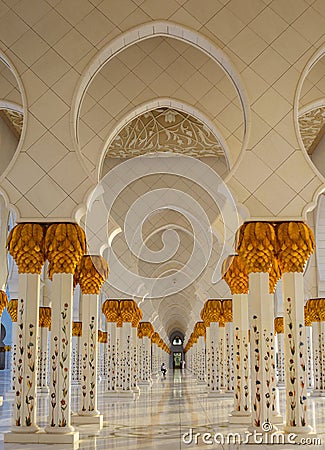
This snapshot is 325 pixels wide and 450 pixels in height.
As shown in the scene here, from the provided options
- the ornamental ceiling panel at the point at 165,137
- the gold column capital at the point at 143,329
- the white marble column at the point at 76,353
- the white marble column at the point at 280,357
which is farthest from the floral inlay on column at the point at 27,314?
the white marble column at the point at 280,357

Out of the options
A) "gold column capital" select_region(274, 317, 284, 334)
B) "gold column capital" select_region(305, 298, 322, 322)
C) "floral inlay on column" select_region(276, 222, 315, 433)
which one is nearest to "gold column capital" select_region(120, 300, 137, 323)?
"gold column capital" select_region(305, 298, 322, 322)

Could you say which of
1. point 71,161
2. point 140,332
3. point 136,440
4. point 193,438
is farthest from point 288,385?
point 140,332

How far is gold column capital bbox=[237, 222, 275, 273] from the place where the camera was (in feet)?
17.2

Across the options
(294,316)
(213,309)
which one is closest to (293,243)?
(294,316)

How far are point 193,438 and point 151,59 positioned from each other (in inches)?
162

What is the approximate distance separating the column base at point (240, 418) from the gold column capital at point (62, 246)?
2929mm

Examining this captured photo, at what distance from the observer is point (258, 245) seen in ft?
17.3

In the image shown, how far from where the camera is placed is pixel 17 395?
5.11 m

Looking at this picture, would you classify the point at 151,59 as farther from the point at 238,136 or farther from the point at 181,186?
the point at 181,186

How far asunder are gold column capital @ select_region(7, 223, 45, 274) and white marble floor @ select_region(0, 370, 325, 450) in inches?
58.7

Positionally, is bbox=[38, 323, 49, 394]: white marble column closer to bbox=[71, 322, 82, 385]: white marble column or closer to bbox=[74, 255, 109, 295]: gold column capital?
bbox=[71, 322, 82, 385]: white marble column

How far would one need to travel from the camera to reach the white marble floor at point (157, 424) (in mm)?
5133

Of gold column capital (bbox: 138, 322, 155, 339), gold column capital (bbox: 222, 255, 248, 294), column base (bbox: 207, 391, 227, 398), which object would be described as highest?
gold column capital (bbox: 222, 255, 248, 294)

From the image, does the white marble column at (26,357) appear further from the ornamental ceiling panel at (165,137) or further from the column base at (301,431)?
the ornamental ceiling panel at (165,137)
